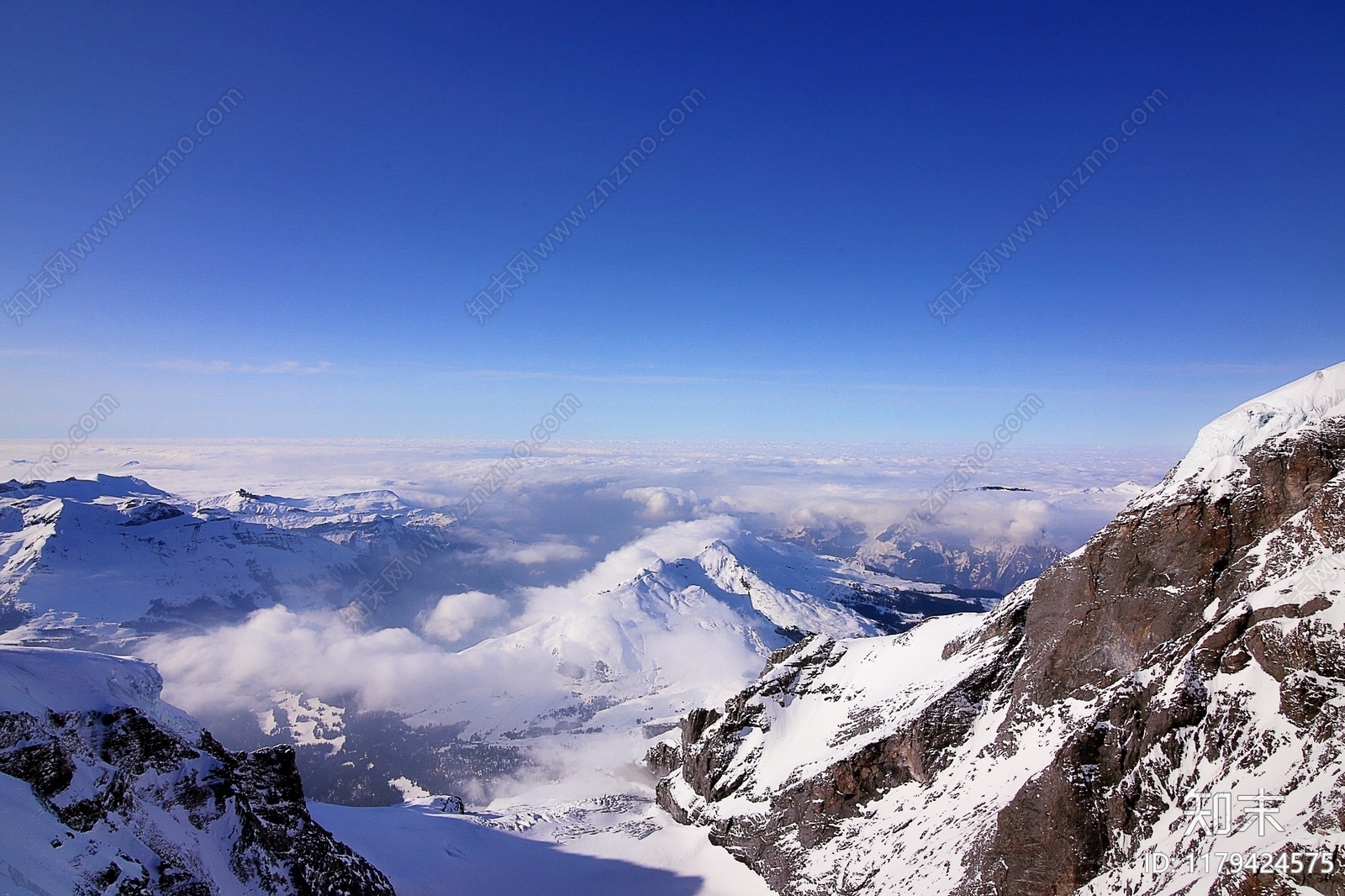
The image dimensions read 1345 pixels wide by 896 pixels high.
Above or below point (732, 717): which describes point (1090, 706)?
above

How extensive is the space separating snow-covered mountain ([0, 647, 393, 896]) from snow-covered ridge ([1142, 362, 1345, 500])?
240 ft

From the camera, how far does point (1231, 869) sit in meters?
27.0

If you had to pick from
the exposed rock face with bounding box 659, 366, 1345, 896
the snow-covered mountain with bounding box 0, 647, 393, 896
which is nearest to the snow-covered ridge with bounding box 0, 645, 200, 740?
the snow-covered mountain with bounding box 0, 647, 393, 896

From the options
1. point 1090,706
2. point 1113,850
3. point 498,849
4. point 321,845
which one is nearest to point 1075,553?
point 1090,706

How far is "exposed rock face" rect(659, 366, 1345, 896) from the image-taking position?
1211 inches

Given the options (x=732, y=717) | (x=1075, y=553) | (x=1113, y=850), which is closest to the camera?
(x=1113, y=850)

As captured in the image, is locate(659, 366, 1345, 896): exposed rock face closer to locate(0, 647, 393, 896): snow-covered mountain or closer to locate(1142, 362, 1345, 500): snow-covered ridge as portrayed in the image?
locate(1142, 362, 1345, 500): snow-covered ridge

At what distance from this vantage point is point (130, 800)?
30.8 m

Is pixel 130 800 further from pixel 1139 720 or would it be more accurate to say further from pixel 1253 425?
pixel 1253 425

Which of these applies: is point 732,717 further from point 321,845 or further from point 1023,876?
point 321,845

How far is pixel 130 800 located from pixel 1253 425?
80863 mm

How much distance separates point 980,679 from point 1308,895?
33286 millimetres

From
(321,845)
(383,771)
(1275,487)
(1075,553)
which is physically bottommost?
(383,771)

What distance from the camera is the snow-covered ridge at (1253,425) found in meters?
41.2
